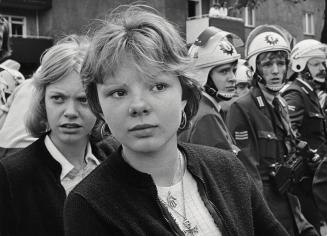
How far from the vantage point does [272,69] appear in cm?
544

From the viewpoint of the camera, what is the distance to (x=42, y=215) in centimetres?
257

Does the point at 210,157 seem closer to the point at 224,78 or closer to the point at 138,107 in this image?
the point at 138,107

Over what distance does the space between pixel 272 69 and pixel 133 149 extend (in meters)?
3.86

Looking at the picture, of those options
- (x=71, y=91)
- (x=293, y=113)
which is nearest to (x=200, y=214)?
(x=71, y=91)

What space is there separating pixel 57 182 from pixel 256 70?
10.7ft

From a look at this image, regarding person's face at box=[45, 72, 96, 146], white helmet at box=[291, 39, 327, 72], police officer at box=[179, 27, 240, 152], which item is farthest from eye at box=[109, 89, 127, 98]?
white helmet at box=[291, 39, 327, 72]

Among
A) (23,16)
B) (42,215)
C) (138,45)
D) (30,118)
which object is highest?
(23,16)

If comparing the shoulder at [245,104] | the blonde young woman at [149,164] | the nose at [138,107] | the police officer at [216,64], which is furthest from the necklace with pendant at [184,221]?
the shoulder at [245,104]

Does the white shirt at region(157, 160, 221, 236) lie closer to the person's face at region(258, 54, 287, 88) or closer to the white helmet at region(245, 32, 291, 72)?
the person's face at region(258, 54, 287, 88)

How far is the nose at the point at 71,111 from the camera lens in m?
2.83

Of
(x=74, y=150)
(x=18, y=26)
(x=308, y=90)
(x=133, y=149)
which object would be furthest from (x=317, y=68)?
(x=18, y=26)

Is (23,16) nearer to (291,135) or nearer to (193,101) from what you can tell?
(291,135)

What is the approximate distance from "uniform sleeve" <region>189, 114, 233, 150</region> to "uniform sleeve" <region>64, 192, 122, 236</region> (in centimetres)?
259

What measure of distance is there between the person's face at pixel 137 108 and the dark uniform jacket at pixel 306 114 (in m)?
4.65
